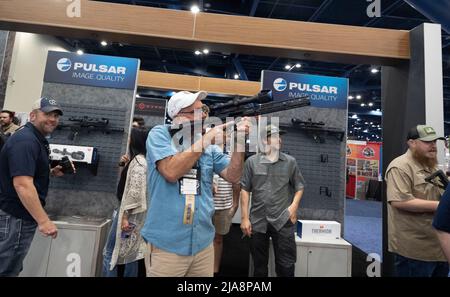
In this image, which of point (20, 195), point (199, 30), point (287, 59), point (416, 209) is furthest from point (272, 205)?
point (287, 59)

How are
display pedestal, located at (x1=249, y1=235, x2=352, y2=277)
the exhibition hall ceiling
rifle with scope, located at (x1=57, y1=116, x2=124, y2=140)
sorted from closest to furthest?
display pedestal, located at (x1=249, y1=235, x2=352, y2=277) < rifle with scope, located at (x1=57, y1=116, x2=124, y2=140) < the exhibition hall ceiling

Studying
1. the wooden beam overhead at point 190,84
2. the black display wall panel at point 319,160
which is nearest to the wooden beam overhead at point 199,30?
the black display wall panel at point 319,160

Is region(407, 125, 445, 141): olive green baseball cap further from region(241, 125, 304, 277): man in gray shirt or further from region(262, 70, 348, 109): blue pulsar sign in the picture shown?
region(262, 70, 348, 109): blue pulsar sign

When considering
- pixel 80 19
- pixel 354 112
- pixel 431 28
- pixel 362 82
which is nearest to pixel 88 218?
pixel 80 19

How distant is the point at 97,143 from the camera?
2838 millimetres

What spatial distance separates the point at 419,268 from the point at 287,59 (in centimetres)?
640

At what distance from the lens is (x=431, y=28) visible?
2053 millimetres

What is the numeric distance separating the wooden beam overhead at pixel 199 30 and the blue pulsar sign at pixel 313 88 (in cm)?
75

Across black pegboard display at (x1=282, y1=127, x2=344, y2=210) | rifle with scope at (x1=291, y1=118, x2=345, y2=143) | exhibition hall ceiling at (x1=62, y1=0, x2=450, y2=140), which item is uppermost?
exhibition hall ceiling at (x1=62, y1=0, x2=450, y2=140)

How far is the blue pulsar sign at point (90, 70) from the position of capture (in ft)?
9.30

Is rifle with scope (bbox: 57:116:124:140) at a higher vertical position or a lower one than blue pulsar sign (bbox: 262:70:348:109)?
lower

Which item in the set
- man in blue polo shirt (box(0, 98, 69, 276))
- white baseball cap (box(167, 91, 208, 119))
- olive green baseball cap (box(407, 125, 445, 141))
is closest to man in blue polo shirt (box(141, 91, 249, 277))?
white baseball cap (box(167, 91, 208, 119))

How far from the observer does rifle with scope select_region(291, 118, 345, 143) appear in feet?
9.66

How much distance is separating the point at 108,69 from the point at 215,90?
287 centimetres
